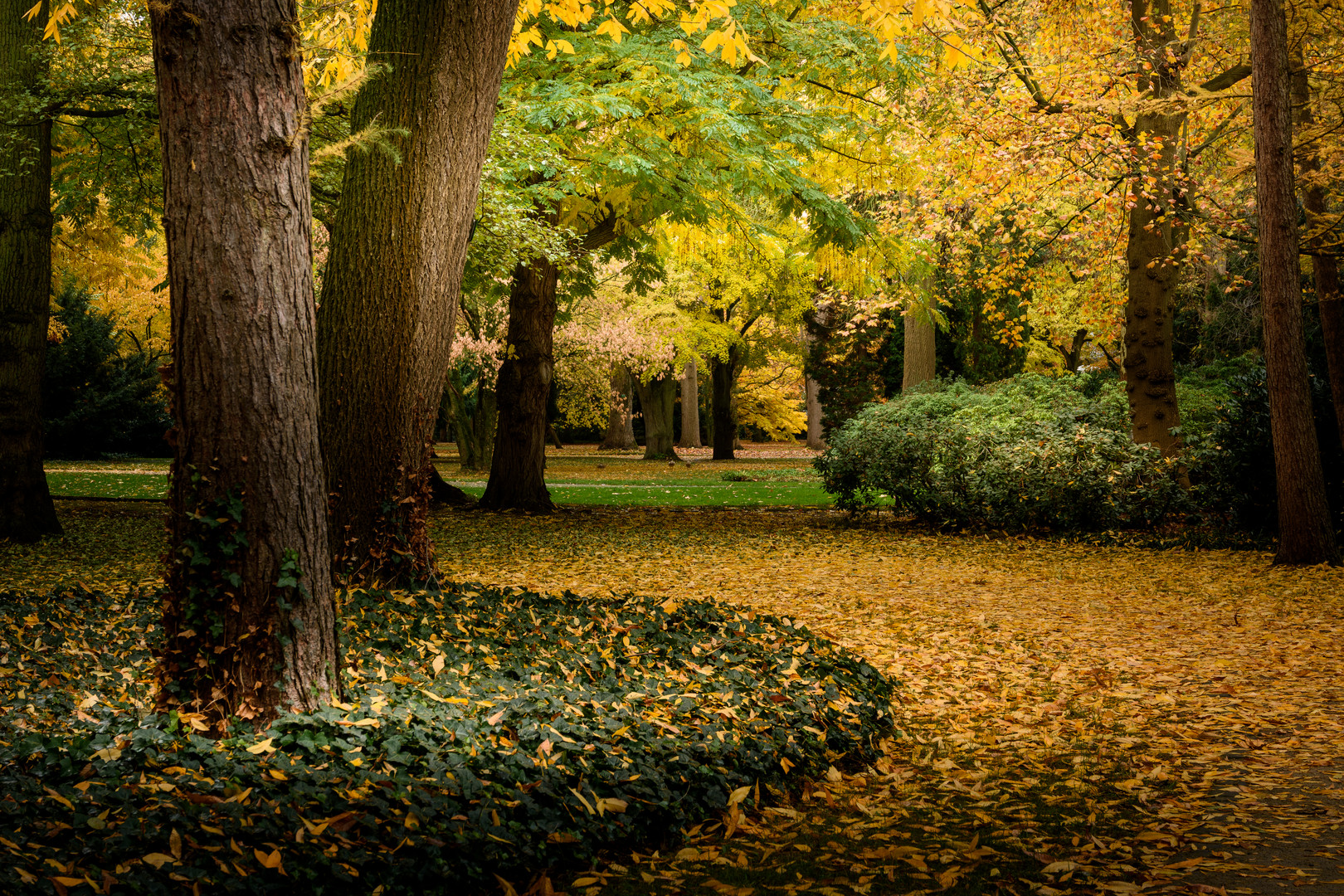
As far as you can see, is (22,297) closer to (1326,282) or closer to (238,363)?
(238,363)

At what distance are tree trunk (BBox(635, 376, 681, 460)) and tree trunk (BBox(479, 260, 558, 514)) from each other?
1930cm

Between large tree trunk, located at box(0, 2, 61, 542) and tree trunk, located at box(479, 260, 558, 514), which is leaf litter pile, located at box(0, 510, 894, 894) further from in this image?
tree trunk, located at box(479, 260, 558, 514)

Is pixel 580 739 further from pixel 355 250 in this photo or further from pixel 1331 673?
pixel 1331 673

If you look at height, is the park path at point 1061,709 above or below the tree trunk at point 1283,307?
below

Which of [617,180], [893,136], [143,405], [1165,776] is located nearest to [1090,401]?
[893,136]

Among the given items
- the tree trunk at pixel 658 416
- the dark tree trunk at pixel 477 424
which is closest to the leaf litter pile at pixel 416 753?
the dark tree trunk at pixel 477 424

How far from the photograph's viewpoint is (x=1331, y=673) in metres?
6.15

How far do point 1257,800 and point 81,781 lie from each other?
13.7 feet

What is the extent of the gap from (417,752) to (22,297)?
10273mm

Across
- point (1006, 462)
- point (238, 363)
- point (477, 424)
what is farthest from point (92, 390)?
point (238, 363)

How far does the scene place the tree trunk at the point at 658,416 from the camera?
35.5 meters

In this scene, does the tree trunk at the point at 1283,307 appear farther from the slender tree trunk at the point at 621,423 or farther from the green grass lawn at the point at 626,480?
the slender tree trunk at the point at 621,423

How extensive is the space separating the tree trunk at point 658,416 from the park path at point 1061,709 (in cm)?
2363

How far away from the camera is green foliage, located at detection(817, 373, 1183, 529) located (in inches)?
501
